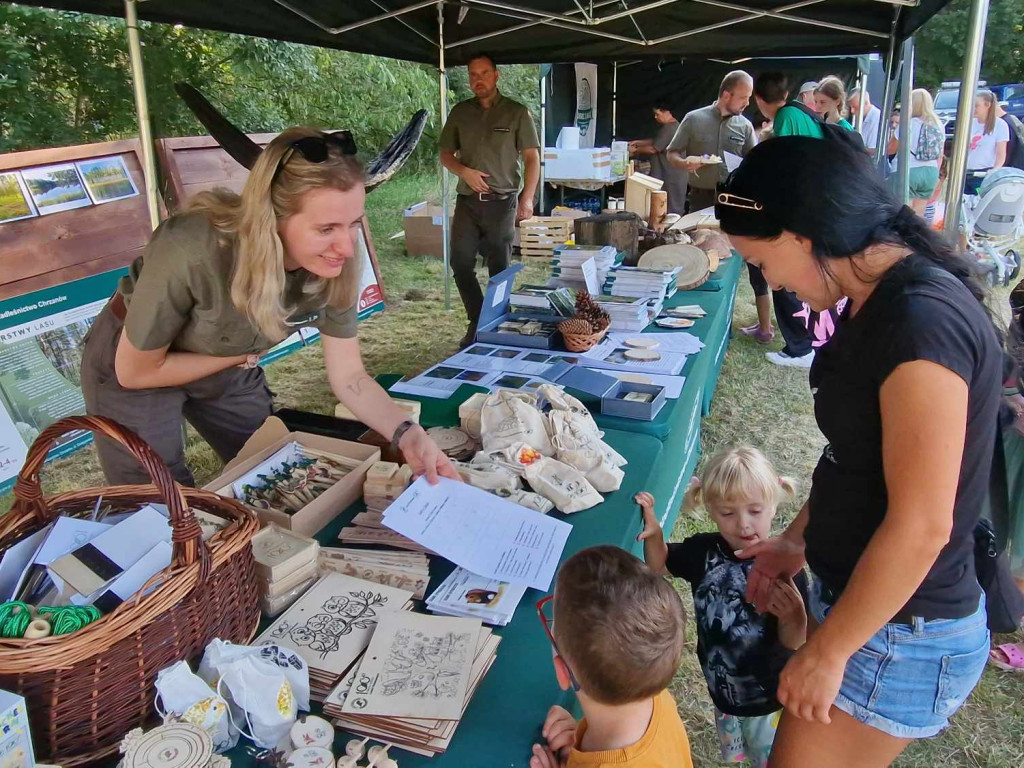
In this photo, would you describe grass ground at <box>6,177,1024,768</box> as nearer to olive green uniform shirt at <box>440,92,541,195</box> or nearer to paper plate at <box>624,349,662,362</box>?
paper plate at <box>624,349,662,362</box>

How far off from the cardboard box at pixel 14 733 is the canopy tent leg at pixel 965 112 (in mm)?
2459

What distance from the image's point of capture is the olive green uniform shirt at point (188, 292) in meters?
1.49

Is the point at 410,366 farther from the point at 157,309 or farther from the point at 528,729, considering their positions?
the point at 528,729

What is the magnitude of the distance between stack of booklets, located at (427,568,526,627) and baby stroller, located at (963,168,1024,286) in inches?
245

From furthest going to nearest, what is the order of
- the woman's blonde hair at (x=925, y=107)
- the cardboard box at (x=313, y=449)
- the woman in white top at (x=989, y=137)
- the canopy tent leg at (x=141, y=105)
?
the woman in white top at (x=989, y=137)
the woman's blonde hair at (x=925, y=107)
the canopy tent leg at (x=141, y=105)
the cardboard box at (x=313, y=449)

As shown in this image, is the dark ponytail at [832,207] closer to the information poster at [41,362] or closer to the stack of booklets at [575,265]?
the stack of booklets at [575,265]

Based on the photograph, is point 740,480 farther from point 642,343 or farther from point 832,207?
point 642,343

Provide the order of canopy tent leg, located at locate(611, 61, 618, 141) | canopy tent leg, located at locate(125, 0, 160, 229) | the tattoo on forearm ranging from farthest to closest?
canopy tent leg, located at locate(611, 61, 618, 141), canopy tent leg, located at locate(125, 0, 160, 229), the tattoo on forearm

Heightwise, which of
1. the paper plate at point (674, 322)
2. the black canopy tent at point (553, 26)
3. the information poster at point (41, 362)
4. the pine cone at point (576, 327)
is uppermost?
the black canopy tent at point (553, 26)

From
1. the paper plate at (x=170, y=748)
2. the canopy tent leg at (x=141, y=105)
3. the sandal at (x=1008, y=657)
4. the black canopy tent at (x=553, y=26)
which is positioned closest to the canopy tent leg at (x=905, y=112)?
the black canopy tent at (x=553, y=26)

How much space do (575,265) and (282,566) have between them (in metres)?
2.54

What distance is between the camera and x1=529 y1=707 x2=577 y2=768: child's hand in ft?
3.12

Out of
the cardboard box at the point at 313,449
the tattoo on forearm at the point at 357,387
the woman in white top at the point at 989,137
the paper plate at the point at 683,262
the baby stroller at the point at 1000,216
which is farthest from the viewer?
the woman in white top at the point at 989,137

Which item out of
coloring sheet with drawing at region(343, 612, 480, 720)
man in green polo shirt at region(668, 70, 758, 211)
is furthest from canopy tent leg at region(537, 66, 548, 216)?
coloring sheet with drawing at region(343, 612, 480, 720)
